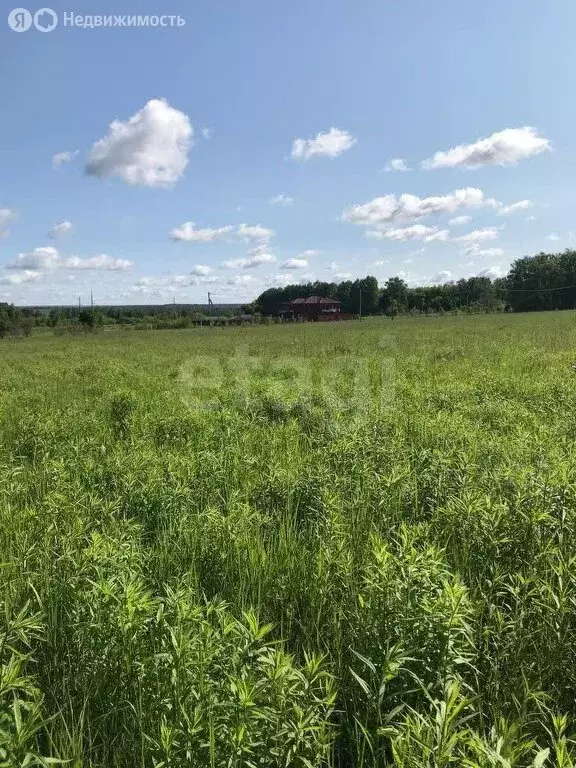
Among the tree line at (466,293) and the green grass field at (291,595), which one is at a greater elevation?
the tree line at (466,293)

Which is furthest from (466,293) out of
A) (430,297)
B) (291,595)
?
(291,595)

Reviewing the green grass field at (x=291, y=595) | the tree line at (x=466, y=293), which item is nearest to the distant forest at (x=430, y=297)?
the tree line at (x=466, y=293)

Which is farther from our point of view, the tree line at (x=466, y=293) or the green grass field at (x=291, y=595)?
the tree line at (x=466, y=293)

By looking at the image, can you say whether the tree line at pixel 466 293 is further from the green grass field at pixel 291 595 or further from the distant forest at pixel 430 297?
the green grass field at pixel 291 595

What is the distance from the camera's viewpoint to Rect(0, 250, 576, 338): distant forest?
100 m

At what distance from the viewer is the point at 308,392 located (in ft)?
31.7

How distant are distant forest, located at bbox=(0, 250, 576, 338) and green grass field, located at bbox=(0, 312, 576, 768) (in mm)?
74743

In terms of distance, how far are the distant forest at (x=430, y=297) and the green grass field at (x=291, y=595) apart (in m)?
74.7

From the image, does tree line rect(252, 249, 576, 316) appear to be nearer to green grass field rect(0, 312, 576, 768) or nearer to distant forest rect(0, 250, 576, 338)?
distant forest rect(0, 250, 576, 338)

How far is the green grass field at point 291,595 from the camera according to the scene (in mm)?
1891

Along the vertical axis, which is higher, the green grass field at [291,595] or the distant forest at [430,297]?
the distant forest at [430,297]

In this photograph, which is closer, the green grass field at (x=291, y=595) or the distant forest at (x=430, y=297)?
the green grass field at (x=291, y=595)

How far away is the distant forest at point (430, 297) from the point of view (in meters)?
100

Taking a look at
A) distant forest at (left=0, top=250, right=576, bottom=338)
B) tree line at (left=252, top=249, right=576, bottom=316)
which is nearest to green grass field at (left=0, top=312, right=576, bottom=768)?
distant forest at (left=0, top=250, right=576, bottom=338)
